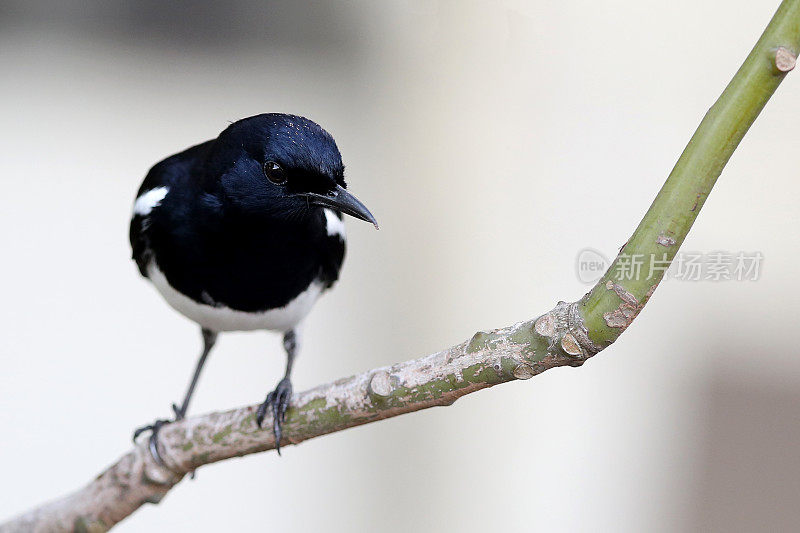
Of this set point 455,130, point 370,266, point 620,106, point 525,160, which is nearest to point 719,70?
point 620,106

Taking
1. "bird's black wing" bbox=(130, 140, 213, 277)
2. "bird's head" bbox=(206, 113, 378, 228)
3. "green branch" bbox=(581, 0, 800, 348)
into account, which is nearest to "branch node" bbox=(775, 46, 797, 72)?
"green branch" bbox=(581, 0, 800, 348)

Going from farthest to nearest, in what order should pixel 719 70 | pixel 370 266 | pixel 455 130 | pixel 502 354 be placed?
pixel 370 266, pixel 455 130, pixel 719 70, pixel 502 354

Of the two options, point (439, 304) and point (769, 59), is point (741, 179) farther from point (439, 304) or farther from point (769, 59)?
point (769, 59)

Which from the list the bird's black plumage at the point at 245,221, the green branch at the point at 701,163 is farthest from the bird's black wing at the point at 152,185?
the green branch at the point at 701,163

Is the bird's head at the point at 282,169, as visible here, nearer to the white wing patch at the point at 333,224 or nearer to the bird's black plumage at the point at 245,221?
the bird's black plumage at the point at 245,221

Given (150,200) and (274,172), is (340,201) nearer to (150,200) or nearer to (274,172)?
(274,172)

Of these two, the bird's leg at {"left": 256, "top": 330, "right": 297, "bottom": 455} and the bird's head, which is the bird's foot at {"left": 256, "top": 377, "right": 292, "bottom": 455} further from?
the bird's head
